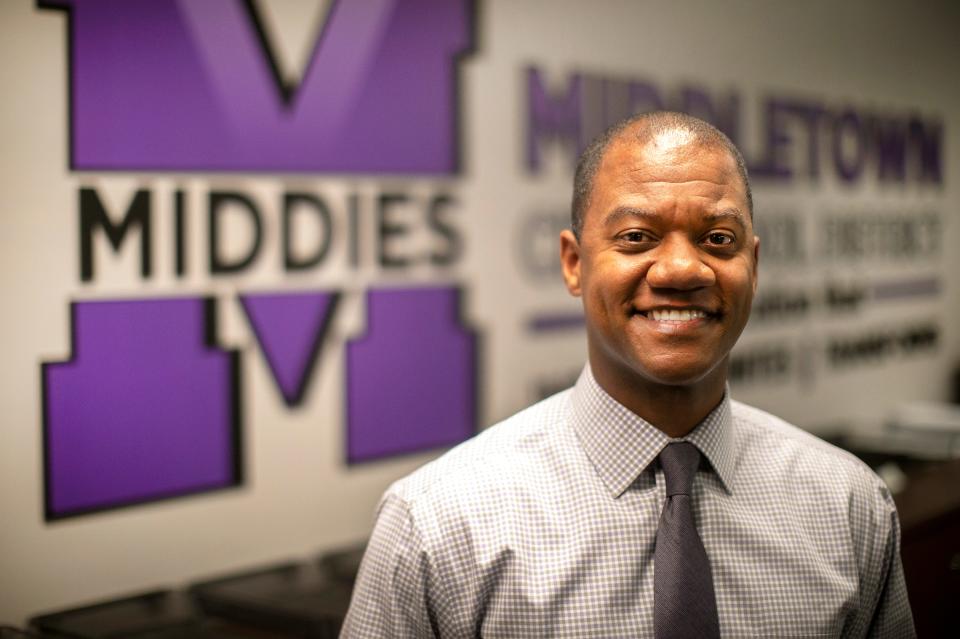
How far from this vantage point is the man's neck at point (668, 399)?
5.45ft

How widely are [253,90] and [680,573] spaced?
1877 mm

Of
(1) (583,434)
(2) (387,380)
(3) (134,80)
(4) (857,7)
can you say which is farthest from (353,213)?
(4) (857,7)

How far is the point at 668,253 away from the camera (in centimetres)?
158

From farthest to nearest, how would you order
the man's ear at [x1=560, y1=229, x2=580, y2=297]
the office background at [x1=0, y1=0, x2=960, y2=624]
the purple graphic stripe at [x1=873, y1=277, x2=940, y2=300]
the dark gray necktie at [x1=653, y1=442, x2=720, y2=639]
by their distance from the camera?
the purple graphic stripe at [x1=873, y1=277, x2=940, y2=300] < the office background at [x1=0, y1=0, x2=960, y2=624] < the man's ear at [x1=560, y1=229, x2=580, y2=297] < the dark gray necktie at [x1=653, y1=442, x2=720, y2=639]

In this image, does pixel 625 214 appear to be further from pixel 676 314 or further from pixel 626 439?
pixel 626 439

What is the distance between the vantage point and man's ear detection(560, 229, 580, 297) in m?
1.75

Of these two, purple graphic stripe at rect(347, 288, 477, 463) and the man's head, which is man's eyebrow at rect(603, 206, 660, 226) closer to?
the man's head

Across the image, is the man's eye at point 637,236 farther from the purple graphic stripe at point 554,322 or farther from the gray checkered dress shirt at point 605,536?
the purple graphic stripe at point 554,322

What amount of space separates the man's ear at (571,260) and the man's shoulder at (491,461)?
0.63ft

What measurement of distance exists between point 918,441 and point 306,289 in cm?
285

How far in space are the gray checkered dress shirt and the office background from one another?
4.05ft

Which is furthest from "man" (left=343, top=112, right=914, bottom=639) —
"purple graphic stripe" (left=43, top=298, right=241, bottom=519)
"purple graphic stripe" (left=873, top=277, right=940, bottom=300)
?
"purple graphic stripe" (left=873, top=277, right=940, bottom=300)

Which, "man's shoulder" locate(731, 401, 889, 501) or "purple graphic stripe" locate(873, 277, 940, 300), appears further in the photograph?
"purple graphic stripe" locate(873, 277, 940, 300)

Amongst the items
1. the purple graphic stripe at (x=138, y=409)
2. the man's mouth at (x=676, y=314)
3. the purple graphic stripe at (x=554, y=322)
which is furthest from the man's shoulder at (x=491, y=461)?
the purple graphic stripe at (x=554, y=322)
